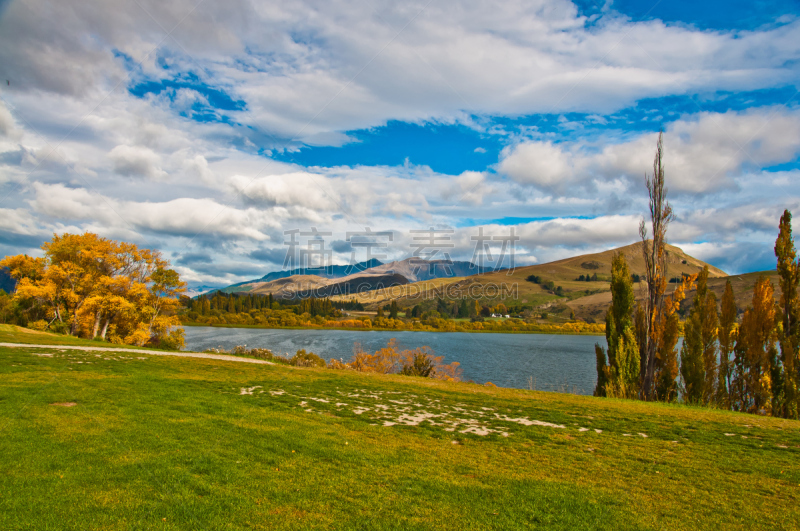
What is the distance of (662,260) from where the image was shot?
22.2 meters

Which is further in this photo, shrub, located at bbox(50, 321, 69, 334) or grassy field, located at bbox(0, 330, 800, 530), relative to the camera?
shrub, located at bbox(50, 321, 69, 334)

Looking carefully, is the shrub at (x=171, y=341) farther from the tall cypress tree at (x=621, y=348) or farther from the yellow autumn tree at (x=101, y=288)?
the tall cypress tree at (x=621, y=348)

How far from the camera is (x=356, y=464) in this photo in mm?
7137

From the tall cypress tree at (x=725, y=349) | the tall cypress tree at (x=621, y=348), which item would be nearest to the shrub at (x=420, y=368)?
the tall cypress tree at (x=621, y=348)

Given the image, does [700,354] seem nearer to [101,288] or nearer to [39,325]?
[101,288]

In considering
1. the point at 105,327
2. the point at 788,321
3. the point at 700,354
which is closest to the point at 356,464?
the point at 700,354

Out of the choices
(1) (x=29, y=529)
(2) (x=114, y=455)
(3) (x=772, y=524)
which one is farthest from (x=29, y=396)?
(3) (x=772, y=524)

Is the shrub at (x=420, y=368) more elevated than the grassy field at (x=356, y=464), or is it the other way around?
the grassy field at (x=356, y=464)

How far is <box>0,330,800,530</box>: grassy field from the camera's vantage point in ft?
16.9

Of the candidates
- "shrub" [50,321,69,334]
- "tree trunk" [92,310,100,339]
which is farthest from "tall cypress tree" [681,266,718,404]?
"shrub" [50,321,69,334]

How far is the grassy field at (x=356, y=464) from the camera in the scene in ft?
16.9

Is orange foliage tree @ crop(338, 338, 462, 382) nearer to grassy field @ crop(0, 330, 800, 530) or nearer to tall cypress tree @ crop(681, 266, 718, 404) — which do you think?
tall cypress tree @ crop(681, 266, 718, 404)

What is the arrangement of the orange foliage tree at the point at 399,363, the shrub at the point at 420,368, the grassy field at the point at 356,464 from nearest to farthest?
the grassy field at the point at 356,464
the shrub at the point at 420,368
the orange foliage tree at the point at 399,363

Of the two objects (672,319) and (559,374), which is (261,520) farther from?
(559,374)
